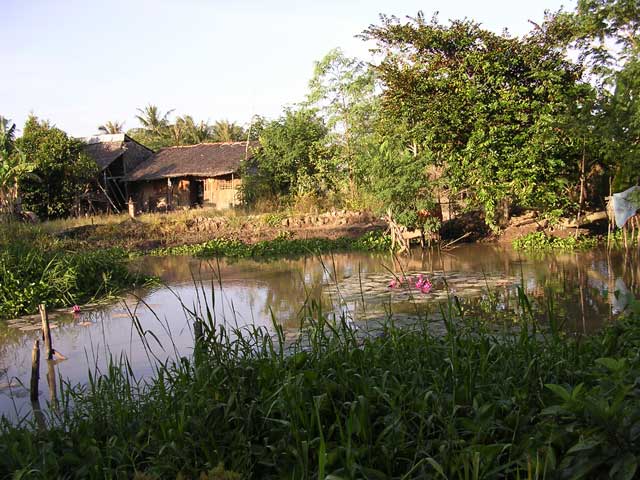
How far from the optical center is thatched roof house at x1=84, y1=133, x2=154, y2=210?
27984 millimetres

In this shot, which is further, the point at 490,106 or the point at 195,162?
the point at 195,162

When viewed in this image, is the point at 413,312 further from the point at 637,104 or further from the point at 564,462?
the point at 637,104

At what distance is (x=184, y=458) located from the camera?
2639 millimetres

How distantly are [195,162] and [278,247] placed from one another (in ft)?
47.7

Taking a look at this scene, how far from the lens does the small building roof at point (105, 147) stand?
27.9 m

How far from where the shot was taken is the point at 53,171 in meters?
24.4

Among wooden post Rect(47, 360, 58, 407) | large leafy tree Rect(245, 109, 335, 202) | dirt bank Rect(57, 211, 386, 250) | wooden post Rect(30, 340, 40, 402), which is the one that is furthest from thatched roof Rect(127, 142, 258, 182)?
wooden post Rect(30, 340, 40, 402)

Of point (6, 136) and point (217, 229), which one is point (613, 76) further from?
point (6, 136)

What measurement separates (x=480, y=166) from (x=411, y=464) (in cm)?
1090

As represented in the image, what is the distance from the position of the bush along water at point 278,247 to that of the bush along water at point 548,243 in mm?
→ 3075

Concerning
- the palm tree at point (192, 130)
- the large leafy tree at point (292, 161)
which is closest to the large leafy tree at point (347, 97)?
the large leafy tree at point (292, 161)

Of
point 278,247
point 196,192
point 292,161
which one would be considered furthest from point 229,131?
point 278,247

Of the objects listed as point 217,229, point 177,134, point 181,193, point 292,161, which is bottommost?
point 217,229

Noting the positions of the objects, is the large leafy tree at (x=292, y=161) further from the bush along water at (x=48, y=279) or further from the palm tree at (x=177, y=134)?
the palm tree at (x=177, y=134)
